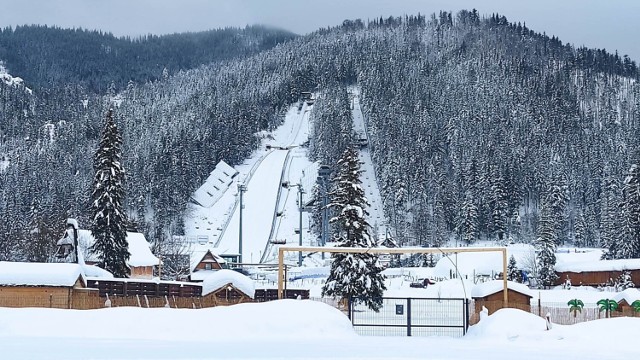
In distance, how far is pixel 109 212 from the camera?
135ft

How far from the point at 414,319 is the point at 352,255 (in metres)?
5.65

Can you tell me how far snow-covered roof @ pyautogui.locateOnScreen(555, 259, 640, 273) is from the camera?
5847 centimetres

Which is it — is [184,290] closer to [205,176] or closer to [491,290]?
[491,290]

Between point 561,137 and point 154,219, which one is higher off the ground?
point 561,137

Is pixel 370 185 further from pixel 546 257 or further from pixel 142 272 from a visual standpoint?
pixel 142 272

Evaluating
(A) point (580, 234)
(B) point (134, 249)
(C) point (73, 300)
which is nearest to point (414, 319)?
(C) point (73, 300)

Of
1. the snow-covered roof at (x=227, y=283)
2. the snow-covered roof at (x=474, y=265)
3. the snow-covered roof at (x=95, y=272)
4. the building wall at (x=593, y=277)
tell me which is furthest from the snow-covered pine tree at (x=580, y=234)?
the snow-covered roof at (x=95, y=272)

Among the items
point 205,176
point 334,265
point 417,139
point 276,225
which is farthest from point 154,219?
point 334,265

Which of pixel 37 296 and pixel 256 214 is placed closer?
pixel 37 296

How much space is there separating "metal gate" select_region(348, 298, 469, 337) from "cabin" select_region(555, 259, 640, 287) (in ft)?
73.5

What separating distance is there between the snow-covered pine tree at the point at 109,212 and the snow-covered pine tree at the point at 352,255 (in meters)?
11.8

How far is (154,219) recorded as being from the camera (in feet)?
354

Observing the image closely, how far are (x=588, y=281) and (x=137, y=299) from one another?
45.2 metres

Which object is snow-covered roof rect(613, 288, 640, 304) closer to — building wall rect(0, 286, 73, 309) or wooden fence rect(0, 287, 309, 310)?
wooden fence rect(0, 287, 309, 310)
